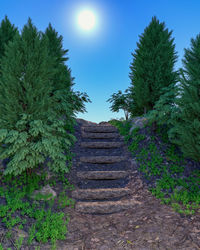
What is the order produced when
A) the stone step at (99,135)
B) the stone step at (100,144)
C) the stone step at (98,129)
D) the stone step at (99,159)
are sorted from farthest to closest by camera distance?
the stone step at (98,129), the stone step at (99,135), the stone step at (100,144), the stone step at (99,159)

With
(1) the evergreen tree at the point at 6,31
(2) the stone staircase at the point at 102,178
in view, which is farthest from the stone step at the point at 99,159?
(1) the evergreen tree at the point at 6,31

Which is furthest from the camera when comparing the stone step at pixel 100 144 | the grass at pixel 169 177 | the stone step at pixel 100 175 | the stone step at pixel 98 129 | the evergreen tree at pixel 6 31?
the stone step at pixel 98 129

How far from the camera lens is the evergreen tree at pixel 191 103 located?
236 inches

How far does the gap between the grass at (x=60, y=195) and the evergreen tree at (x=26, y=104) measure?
0.63 meters

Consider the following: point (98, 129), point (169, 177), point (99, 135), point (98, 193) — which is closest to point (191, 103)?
point (169, 177)

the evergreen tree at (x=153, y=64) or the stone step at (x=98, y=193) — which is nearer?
the stone step at (x=98, y=193)

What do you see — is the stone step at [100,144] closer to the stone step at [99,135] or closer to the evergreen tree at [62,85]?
the stone step at [99,135]

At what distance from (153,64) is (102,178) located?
6528mm

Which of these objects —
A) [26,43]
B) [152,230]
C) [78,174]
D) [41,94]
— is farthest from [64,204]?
[26,43]

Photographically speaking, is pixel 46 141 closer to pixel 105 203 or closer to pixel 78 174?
pixel 78 174

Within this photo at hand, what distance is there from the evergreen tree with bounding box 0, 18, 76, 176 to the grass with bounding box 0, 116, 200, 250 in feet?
2.05

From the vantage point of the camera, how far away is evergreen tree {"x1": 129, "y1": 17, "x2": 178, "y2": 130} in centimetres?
965

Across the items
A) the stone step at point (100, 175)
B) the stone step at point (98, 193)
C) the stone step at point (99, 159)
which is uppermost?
the stone step at point (99, 159)

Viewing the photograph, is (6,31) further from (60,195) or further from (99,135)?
(60,195)
